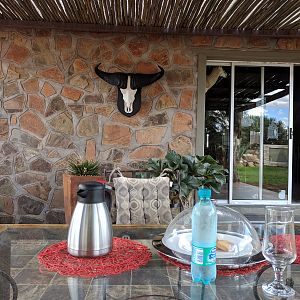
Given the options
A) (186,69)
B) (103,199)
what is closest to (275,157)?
(186,69)

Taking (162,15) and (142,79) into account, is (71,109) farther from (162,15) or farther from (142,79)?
(162,15)

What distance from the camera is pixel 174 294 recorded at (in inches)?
40.8

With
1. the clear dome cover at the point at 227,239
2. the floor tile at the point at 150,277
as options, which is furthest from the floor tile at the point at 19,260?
the clear dome cover at the point at 227,239

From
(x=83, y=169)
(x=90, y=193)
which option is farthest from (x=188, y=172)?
(x=90, y=193)

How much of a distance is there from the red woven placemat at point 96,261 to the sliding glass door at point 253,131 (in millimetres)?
3774

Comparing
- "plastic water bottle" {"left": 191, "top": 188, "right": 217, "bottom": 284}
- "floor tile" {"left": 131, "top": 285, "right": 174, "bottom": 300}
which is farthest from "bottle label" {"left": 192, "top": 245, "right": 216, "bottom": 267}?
"floor tile" {"left": 131, "top": 285, "right": 174, "bottom": 300}

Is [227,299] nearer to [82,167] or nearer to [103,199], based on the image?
[103,199]

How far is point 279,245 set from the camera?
108 centimetres

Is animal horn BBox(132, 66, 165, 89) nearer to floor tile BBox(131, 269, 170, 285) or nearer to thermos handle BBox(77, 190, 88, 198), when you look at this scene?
thermos handle BBox(77, 190, 88, 198)

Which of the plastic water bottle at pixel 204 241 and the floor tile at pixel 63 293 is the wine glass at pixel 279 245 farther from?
the floor tile at pixel 63 293

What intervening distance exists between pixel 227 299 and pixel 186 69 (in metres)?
3.87

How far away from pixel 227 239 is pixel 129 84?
3.34 m

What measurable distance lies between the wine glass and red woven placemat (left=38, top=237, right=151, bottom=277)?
1.43ft

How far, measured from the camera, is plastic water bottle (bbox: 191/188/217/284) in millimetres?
1013
